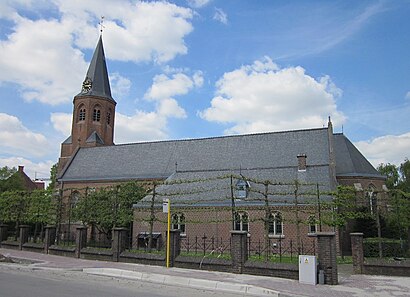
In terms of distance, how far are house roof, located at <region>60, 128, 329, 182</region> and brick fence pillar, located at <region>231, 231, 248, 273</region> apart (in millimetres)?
16886

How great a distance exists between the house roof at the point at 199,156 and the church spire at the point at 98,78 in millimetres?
7964

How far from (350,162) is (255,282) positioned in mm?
26598

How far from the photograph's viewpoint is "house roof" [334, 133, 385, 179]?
35.9 metres

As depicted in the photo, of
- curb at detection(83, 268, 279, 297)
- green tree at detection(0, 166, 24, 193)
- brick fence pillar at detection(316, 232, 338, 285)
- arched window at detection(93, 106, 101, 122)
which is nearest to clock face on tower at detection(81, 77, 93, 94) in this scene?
arched window at detection(93, 106, 101, 122)

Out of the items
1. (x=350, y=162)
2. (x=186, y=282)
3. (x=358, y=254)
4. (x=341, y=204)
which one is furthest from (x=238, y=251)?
(x=350, y=162)

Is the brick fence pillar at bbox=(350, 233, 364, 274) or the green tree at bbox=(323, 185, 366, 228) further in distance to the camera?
the green tree at bbox=(323, 185, 366, 228)

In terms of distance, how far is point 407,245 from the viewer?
1906 cm

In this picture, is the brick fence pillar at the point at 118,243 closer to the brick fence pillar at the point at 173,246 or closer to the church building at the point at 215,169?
the church building at the point at 215,169

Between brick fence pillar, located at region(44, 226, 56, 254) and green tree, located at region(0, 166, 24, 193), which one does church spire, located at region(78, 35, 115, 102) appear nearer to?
green tree, located at region(0, 166, 24, 193)

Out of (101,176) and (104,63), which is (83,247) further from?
(104,63)

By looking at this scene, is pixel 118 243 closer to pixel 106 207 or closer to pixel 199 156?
pixel 106 207

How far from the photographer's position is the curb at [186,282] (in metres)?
11.5

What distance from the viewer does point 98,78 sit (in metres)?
52.8

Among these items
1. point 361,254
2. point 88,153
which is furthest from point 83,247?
point 88,153
